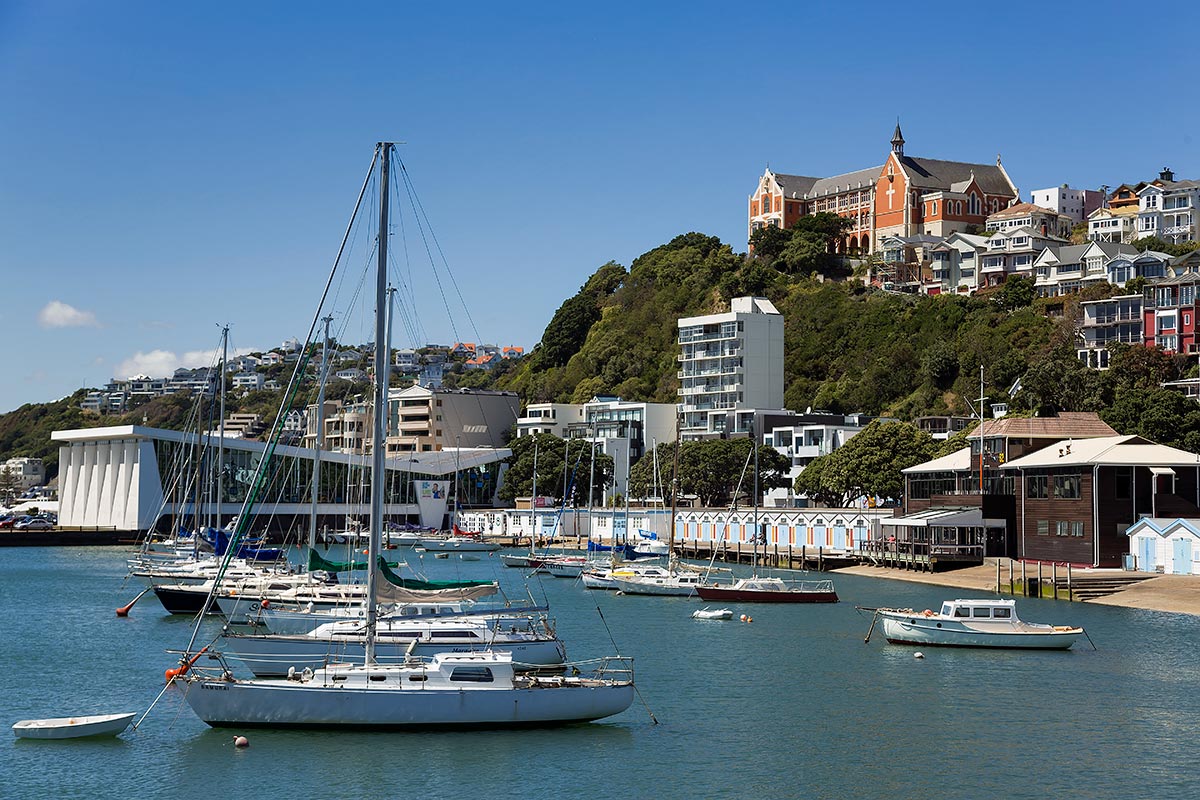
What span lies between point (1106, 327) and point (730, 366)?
42.8 metres

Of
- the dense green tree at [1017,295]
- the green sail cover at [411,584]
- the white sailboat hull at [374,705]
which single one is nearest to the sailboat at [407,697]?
the white sailboat hull at [374,705]

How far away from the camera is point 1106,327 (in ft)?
467

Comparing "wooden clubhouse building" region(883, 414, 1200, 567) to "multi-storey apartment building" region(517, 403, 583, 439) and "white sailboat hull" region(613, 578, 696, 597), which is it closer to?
"white sailboat hull" region(613, 578, 696, 597)

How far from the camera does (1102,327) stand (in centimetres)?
14262

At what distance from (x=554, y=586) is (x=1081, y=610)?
3518 centimetres

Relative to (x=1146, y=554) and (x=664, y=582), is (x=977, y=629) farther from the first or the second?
(x=1146, y=554)

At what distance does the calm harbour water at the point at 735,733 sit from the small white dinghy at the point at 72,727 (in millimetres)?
383

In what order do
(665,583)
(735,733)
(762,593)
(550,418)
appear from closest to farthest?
(735,733), (762,593), (665,583), (550,418)

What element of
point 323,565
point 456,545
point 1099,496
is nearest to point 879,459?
point 1099,496

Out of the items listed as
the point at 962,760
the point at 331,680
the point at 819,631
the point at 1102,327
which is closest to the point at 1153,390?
the point at 1102,327

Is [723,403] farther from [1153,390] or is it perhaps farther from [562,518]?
[1153,390]

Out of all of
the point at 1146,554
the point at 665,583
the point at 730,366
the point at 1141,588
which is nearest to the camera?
the point at 1141,588

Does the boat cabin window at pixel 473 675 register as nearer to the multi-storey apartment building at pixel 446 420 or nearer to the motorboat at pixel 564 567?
the motorboat at pixel 564 567

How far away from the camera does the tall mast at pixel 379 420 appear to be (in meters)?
40.4
